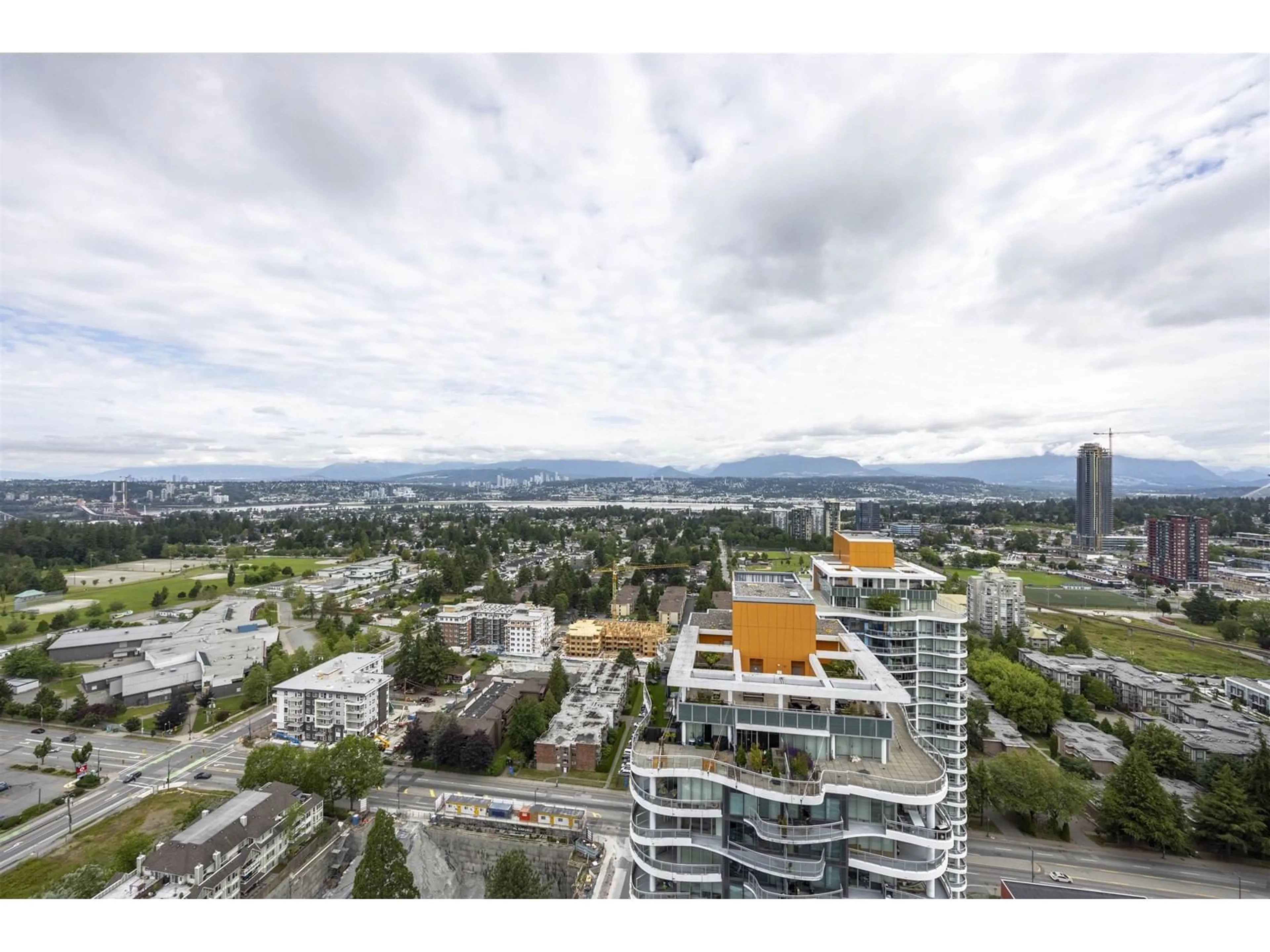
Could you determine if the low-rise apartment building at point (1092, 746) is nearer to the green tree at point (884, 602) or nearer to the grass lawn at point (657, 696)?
the green tree at point (884, 602)

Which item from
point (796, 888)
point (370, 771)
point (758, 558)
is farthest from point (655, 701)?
point (758, 558)

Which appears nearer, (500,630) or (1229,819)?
(1229,819)

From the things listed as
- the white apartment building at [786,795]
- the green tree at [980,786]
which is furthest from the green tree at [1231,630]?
the white apartment building at [786,795]

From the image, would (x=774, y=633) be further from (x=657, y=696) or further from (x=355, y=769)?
(x=657, y=696)

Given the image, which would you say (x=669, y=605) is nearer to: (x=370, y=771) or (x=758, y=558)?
(x=758, y=558)

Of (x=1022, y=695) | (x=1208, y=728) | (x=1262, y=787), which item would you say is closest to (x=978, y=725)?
(x=1022, y=695)
